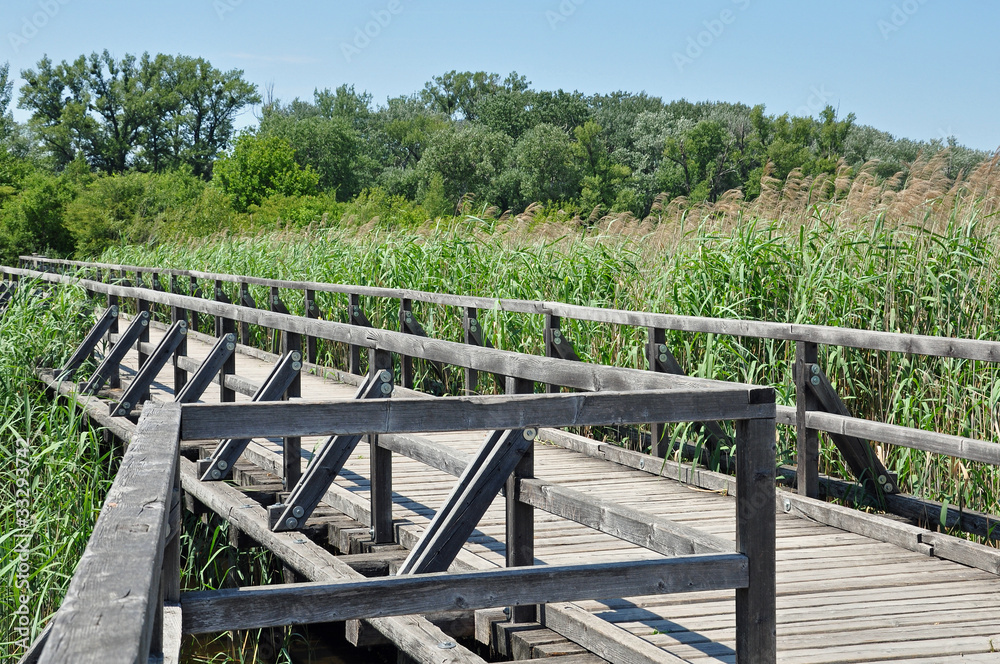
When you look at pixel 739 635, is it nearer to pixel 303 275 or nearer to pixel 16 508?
pixel 16 508

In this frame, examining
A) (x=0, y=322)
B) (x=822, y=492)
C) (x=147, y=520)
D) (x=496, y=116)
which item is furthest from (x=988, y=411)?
(x=496, y=116)

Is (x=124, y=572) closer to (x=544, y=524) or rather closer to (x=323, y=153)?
(x=544, y=524)

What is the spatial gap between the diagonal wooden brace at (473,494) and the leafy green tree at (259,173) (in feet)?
143

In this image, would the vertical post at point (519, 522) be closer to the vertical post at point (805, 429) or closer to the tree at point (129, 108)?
the vertical post at point (805, 429)

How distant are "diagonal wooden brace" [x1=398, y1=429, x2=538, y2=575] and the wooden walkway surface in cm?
55

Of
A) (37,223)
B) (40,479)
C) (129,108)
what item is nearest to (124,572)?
(40,479)

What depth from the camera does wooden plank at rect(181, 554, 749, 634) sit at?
2.13 m

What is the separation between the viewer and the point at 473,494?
3.09 meters

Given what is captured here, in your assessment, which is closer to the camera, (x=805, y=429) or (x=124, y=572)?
(x=124, y=572)

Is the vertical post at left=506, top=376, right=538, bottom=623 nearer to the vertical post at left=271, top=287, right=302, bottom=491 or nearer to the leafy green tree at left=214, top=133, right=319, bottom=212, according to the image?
the vertical post at left=271, top=287, right=302, bottom=491

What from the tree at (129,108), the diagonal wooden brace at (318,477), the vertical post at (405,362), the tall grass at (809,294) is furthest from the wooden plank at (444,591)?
the tree at (129,108)

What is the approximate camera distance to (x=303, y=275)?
40.9ft

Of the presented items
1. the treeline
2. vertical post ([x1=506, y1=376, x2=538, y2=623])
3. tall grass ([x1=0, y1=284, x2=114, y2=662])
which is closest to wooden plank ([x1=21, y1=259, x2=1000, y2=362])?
vertical post ([x1=506, y1=376, x2=538, y2=623])

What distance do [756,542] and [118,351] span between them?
20.5 feet
